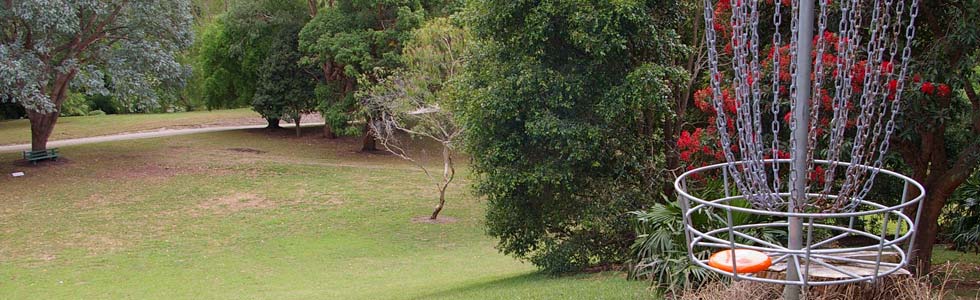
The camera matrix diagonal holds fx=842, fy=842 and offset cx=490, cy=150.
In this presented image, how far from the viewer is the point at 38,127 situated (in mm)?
24078

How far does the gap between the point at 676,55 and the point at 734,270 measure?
8.23 m

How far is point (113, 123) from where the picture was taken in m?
35.6

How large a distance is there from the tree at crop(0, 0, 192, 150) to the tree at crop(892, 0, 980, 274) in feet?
62.7

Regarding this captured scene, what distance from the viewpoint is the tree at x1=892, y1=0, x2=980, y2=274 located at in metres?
7.57

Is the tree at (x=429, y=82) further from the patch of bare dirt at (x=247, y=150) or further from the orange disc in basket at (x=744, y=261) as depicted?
the orange disc in basket at (x=744, y=261)

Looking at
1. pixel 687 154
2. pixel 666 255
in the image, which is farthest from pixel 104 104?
pixel 666 255

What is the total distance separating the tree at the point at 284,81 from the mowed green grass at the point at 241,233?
2731 millimetres

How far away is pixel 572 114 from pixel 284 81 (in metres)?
22.2

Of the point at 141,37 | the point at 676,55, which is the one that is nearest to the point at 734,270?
the point at 676,55

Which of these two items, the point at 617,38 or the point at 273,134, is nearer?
the point at 617,38

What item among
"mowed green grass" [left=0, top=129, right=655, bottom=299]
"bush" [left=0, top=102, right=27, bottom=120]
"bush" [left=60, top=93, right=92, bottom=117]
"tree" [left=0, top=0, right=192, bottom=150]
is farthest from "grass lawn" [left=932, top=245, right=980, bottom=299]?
"bush" [left=60, top=93, right=92, bottom=117]

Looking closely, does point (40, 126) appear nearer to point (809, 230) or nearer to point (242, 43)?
point (242, 43)

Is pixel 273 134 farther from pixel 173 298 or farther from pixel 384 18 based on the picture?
pixel 173 298

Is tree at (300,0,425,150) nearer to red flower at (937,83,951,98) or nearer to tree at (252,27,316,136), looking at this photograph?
tree at (252,27,316,136)
